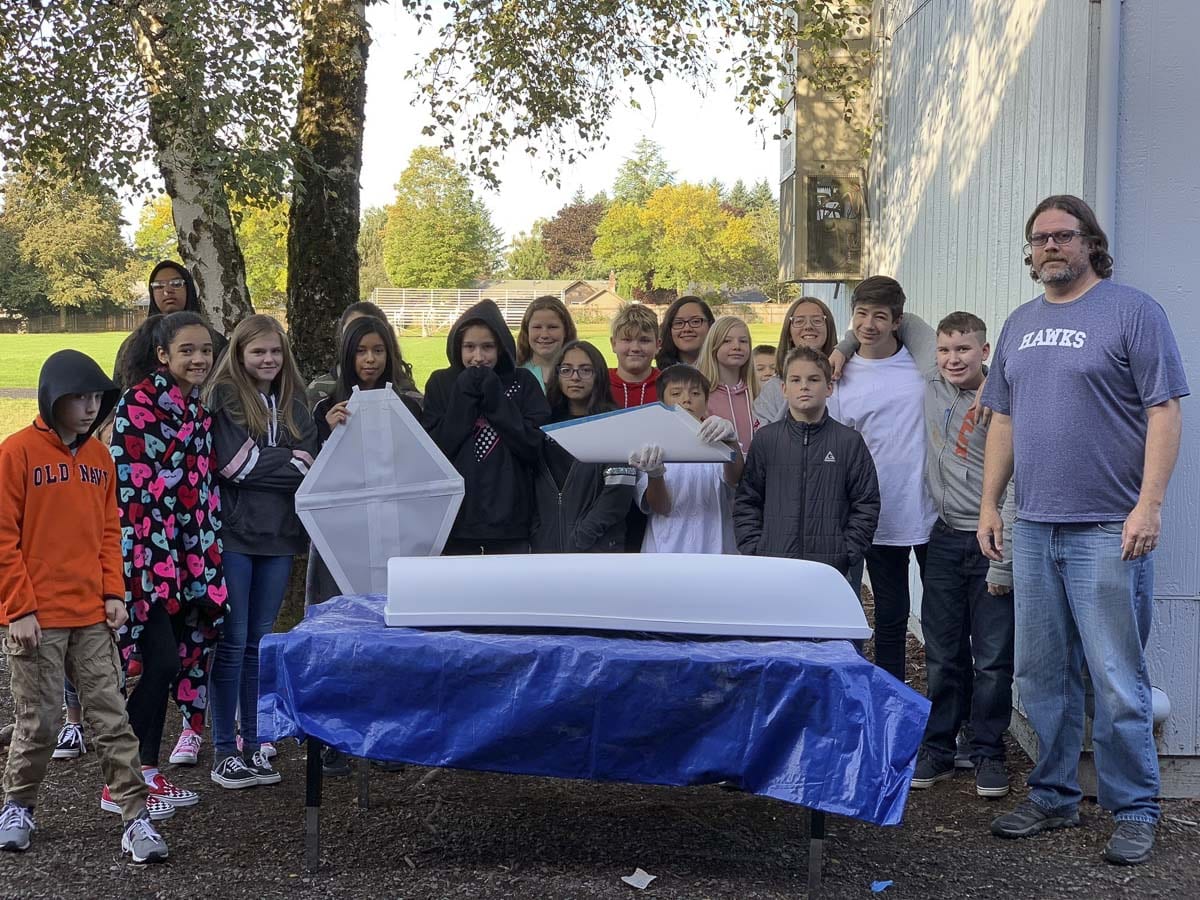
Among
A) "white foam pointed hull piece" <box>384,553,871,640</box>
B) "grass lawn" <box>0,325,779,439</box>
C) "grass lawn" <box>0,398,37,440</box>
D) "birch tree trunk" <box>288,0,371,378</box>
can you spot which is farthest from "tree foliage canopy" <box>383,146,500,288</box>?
"white foam pointed hull piece" <box>384,553,871,640</box>

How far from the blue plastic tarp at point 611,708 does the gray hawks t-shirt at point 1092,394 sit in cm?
91

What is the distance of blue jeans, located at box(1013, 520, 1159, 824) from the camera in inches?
154

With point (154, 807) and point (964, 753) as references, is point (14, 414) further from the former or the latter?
point (964, 753)

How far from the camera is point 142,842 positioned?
386 cm

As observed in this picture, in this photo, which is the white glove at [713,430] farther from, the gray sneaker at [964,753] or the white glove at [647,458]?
the gray sneaker at [964,753]

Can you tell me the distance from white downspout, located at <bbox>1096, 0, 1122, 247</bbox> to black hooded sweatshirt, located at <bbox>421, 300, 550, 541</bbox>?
2.11 metres

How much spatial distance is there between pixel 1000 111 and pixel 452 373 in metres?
2.88

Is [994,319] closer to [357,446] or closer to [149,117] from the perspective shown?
[357,446]

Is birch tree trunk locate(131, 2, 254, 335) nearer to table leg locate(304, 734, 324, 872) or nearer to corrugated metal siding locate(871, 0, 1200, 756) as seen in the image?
corrugated metal siding locate(871, 0, 1200, 756)

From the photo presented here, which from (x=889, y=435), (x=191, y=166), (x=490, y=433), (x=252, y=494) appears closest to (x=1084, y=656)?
(x=889, y=435)

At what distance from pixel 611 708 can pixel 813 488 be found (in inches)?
52.1

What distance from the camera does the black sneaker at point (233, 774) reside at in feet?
15.1

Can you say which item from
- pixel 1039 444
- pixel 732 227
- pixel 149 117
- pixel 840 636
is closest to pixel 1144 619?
pixel 1039 444

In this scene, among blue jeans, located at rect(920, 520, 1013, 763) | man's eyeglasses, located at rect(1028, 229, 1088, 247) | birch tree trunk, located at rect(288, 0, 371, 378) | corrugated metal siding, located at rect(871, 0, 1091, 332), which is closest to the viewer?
man's eyeglasses, located at rect(1028, 229, 1088, 247)
